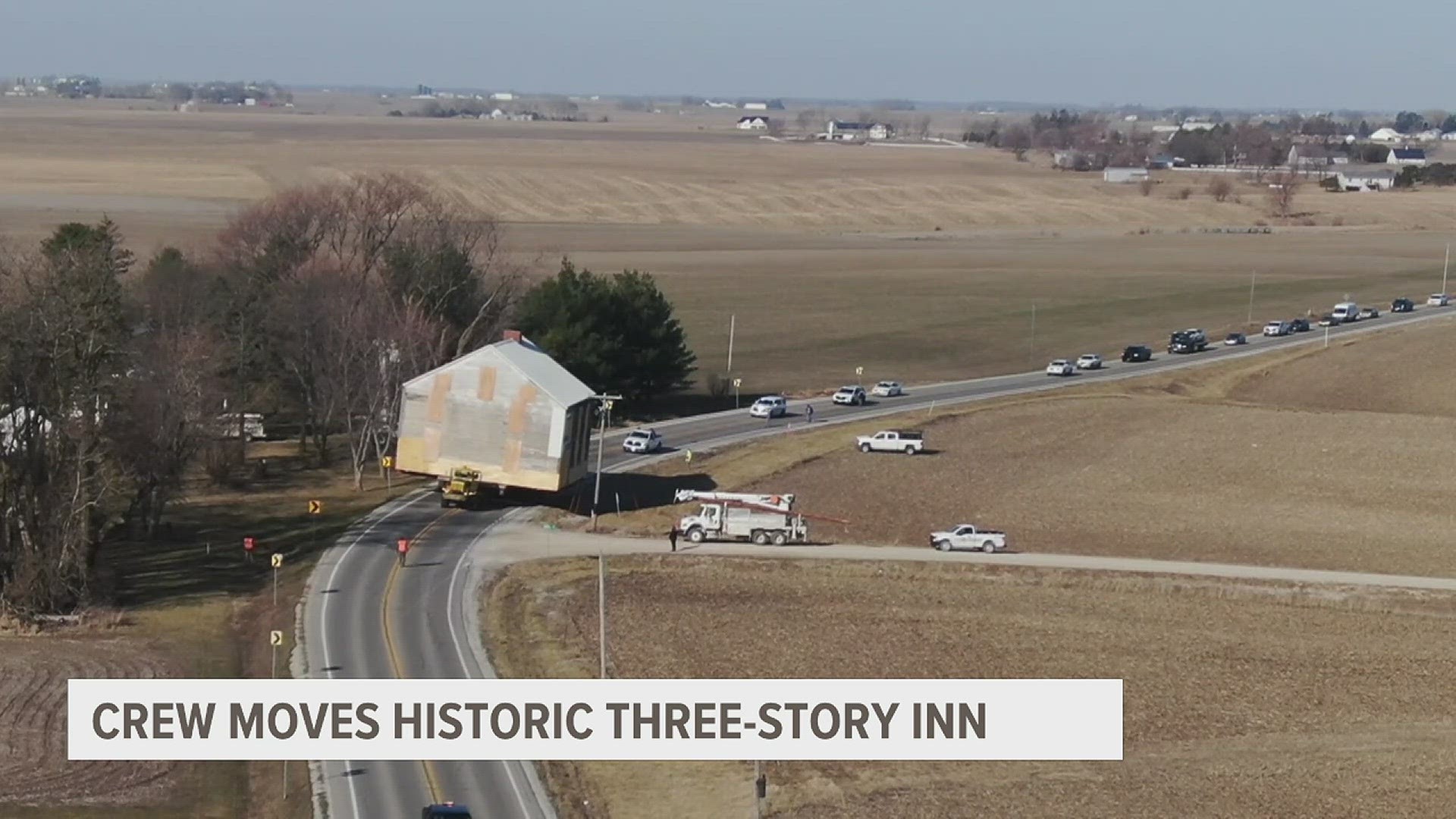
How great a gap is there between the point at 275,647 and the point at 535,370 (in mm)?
21338

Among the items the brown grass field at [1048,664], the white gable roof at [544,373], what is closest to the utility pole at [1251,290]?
the white gable roof at [544,373]

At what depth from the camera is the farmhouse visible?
6294 centimetres

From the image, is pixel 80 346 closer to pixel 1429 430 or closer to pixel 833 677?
pixel 833 677

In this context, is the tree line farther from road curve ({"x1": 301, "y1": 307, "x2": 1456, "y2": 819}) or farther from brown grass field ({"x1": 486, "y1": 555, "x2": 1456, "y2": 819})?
brown grass field ({"x1": 486, "y1": 555, "x2": 1456, "y2": 819})

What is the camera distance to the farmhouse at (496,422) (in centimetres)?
6294

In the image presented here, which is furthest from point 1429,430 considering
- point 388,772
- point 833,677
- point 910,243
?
point 910,243

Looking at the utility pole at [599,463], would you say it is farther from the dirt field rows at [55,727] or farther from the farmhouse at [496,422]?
the dirt field rows at [55,727]

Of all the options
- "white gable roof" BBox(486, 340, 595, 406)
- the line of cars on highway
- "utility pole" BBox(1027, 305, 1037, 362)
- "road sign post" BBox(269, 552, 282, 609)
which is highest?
"white gable roof" BBox(486, 340, 595, 406)

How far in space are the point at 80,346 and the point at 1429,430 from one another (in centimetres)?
5234

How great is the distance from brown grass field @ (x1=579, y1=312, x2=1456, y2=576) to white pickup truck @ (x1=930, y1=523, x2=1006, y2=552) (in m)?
1.36

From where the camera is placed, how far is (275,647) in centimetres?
4519

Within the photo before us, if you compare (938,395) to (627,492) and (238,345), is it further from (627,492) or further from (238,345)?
(238,345)

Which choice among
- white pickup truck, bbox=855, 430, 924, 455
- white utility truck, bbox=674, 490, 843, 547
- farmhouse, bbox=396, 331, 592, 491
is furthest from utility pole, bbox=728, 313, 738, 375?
white utility truck, bbox=674, 490, 843, 547

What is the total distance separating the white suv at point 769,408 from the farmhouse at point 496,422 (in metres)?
17.1
